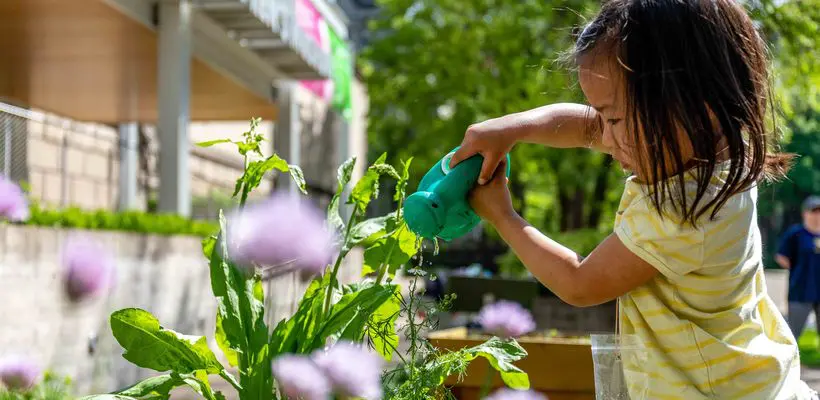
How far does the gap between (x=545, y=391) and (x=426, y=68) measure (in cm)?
1742

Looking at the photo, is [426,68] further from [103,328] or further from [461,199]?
[461,199]

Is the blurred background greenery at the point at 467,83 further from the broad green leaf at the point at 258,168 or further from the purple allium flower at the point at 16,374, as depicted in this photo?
the broad green leaf at the point at 258,168

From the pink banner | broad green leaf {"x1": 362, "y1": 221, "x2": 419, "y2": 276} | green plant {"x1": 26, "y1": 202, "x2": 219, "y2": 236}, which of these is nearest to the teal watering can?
broad green leaf {"x1": 362, "y1": 221, "x2": 419, "y2": 276}

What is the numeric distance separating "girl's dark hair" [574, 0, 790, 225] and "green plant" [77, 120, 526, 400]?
0.49m

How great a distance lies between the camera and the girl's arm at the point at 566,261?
1680mm

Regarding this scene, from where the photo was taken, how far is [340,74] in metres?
16.6

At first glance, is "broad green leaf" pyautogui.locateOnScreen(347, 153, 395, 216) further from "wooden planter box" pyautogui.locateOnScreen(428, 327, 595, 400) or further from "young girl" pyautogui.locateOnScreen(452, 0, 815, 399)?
"wooden planter box" pyautogui.locateOnScreen(428, 327, 595, 400)

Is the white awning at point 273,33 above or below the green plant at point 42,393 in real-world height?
above

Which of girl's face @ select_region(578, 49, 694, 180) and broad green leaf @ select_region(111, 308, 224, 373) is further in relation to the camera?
broad green leaf @ select_region(111, 308, 224, 373)

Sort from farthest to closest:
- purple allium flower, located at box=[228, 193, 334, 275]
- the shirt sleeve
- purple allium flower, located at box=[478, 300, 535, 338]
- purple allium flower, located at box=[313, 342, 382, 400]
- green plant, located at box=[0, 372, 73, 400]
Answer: purple allium flower, located at box=[478, 300, 535, 338]
green plant, located at box=[0, 372, 73, 400]
purple allium flower, located at box=[228, 193, 334, 275]
the shirt sleeve
purple allium flower, located at box=[313, 342, 382, 400]

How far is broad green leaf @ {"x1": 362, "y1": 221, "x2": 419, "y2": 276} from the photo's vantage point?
2084 mm

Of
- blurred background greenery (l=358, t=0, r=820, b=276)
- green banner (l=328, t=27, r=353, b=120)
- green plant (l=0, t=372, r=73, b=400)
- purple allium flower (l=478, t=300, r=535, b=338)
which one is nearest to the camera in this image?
green plant (l=0, t=372, r=73, b=400)

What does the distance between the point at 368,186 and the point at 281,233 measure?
0.34 m

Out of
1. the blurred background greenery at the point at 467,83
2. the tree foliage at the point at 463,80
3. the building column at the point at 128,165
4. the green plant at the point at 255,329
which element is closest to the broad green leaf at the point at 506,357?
the green plant at the point at 255,329
